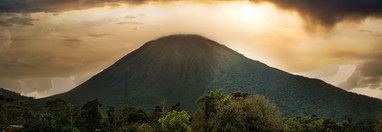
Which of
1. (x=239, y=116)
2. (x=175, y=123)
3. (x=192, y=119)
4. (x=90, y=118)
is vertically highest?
(x=239, y=116)

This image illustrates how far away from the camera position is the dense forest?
6475 cm

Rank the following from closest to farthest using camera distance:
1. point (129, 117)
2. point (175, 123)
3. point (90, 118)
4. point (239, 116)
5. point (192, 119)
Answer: point (239, 116) < point (175, 123) < point (192, 119) < point (90, 118) < point (129, 117)

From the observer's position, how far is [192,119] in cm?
7144

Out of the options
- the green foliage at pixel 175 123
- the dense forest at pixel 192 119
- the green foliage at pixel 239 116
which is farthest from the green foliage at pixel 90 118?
the green foliage at pixel 239 116

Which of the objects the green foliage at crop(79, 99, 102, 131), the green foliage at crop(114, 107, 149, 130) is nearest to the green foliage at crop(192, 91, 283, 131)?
the green foliage at crop(79, 99, 102, 131)

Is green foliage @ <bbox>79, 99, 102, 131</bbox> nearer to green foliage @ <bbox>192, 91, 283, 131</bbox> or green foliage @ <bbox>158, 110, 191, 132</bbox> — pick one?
green foliage @ <bbox>158, 110, 191, 132</bbox>

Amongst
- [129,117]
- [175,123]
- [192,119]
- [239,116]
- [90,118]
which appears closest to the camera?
[239,116]

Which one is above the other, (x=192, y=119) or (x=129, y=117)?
(x=192, y=119)

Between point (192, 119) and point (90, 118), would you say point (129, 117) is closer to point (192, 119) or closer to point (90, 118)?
point (90, 118)

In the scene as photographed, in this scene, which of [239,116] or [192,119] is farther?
[192,119]

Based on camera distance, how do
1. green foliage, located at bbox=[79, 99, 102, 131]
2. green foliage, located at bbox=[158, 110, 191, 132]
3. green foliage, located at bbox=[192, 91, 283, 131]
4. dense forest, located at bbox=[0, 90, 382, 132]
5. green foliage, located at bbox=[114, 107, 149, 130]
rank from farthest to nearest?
green foliage, located at bbox=[114, 107, 149, 130] → green foliage, located at bbox=[79, 99, 102, 131] → green foliage, located at bbox=[158, 110, 191, 132] → dense forest, located at bbox=[0, 90, 382, 132] → green foliage, located at bbox=[192, 91, 283, 131]

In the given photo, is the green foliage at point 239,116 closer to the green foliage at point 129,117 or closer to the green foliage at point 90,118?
the green foliage at point 90,118

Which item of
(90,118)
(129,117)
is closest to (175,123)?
(90,118)

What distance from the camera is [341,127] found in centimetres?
11756
